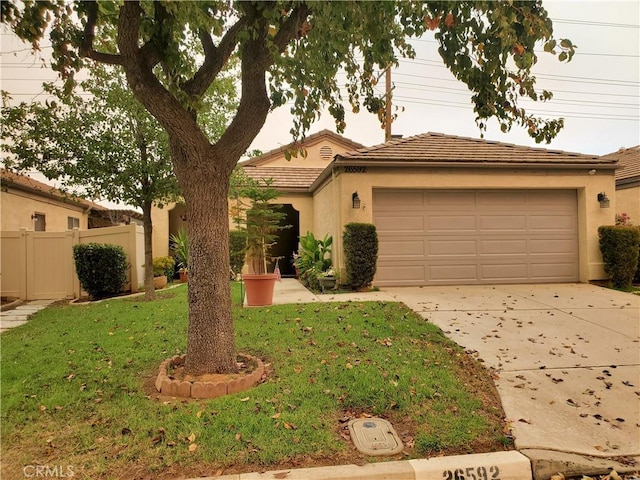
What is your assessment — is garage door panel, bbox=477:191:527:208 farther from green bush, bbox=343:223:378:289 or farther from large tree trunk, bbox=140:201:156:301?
large tree trunk, bbox=140:201:156:301

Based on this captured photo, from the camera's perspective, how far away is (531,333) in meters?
5.56

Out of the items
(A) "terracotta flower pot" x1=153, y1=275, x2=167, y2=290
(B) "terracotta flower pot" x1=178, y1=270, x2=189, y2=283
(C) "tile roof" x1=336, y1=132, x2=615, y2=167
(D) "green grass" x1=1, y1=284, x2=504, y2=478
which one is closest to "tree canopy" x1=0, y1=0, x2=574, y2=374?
(D) "green grass" x1=1, y1=284, x2=504, y2=478

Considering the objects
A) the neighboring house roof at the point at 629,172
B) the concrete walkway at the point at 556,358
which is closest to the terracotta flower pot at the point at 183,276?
the concrete walkway at the point at 556,358

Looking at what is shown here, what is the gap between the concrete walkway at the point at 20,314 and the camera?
7.28 m

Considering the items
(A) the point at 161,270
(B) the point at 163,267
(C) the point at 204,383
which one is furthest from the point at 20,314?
(C) the point at 204,383

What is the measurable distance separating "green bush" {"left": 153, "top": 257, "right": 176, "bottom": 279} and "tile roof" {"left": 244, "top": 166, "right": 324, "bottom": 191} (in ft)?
14.5

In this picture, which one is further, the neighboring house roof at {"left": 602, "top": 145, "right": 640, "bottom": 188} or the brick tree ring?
the neighboring house roof at {"left": 602, "top": 145, "right": 640, "bottom": 188}

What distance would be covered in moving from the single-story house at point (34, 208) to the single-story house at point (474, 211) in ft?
24.5

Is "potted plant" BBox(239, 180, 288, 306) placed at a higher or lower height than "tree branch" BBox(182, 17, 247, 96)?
lower

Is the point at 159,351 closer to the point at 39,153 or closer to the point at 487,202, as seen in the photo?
the point at 39,153

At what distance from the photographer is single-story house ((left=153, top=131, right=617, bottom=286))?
31.5 feet

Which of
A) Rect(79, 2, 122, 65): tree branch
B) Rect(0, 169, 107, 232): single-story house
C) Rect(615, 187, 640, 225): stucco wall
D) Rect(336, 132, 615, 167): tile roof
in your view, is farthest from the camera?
Rect(615, 187, 640, 225): stucco wall

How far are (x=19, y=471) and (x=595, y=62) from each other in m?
18.5

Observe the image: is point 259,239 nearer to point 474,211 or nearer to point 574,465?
point 574,465
